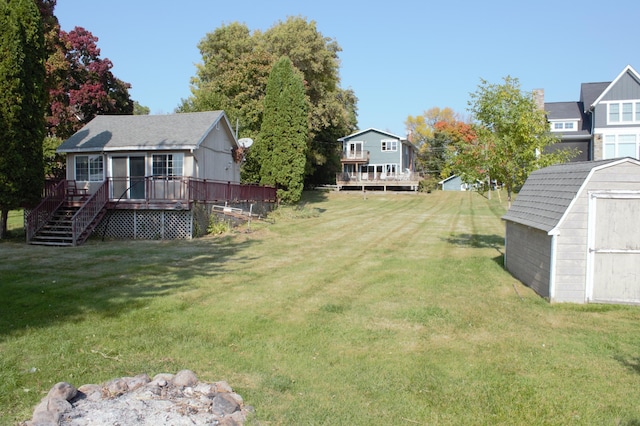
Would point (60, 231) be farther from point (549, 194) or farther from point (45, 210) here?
point (549, 194)

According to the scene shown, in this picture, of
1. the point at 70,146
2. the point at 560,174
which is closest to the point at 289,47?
the point at 70,146

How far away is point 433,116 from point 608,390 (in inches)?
3119

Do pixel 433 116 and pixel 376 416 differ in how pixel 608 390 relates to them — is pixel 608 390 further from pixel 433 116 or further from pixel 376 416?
pixel 433 116

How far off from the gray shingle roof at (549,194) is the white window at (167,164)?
47.1ft

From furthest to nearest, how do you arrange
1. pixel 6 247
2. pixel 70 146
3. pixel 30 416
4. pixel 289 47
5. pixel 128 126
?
pixel 289 47 < pixel 128 126 < pixel 70 146 < pixel 6 247 < pixel 30 416

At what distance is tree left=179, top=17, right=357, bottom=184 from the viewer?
3641cm

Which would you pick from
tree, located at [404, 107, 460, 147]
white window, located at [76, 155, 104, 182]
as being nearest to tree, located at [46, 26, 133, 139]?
white window, located at [76, 155, 104, 182]

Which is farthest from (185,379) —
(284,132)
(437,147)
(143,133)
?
(437,147)

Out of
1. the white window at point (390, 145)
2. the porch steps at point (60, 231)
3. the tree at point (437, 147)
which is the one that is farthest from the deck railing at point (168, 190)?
the tree at point (437, 147)

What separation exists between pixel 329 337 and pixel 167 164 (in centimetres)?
1629

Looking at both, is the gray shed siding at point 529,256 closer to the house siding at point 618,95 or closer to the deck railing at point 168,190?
the deck railing at point 168,190

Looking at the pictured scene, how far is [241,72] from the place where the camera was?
3666 cm

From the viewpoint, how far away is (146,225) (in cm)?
1991

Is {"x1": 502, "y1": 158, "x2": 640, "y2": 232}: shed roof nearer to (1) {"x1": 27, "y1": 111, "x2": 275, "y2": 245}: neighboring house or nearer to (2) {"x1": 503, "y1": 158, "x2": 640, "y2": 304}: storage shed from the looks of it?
(2) {"x1": 503, "y1": 158, "x2": 640, "y2": 304}: storage shed
